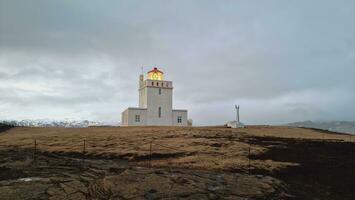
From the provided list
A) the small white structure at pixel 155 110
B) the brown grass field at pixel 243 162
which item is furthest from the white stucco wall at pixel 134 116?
the brown grass field at pixel 243 162

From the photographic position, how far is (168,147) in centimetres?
2109

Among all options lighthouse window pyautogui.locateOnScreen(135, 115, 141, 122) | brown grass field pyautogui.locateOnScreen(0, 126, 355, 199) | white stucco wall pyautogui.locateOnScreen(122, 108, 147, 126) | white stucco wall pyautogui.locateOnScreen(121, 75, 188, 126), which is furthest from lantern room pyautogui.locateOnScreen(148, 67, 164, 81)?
brown grass field pyautogui.locateOnScreen(0, 126, 355, 199)

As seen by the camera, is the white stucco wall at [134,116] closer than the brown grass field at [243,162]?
No

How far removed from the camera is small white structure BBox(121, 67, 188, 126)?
159 ft

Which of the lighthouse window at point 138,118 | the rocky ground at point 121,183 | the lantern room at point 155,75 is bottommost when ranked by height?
the rocky ground at point 121,183

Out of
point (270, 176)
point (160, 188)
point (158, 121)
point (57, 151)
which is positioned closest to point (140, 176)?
point (160, 188)

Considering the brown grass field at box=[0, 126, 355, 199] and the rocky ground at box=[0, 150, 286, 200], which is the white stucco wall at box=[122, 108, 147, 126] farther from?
the rocky ground at box=[0, 150, 286, 200]

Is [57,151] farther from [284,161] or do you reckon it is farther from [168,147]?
[284,161]

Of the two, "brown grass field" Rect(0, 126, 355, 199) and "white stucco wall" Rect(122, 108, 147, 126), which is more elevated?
"white stucco wall" Rect(122, 108, 147, 126)

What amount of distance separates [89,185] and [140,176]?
2.22 meters

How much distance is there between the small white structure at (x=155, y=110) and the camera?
4859 cm

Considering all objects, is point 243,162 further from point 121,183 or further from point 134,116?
point 134,116

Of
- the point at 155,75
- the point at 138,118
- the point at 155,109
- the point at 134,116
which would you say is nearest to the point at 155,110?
the point at 155,109

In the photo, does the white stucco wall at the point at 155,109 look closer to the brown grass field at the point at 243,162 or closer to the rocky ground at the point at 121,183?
the brown grass field at the point at 243,162
